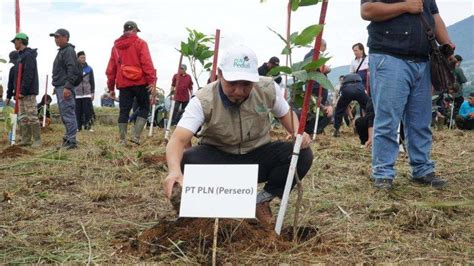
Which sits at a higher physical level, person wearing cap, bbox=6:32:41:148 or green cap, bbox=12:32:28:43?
green cap, bbox=12:32:28:43

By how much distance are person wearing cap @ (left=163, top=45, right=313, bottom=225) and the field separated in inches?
9.5

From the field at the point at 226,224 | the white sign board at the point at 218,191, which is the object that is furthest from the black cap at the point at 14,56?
the white sign board at the point at 218,191

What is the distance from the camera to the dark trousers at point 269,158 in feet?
8.57

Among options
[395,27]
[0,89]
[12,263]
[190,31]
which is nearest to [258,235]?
[12,263]

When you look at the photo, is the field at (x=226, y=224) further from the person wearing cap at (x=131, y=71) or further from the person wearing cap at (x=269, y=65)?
the person wearing cap at (x=269, y=65)

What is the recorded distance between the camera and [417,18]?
3229 mm

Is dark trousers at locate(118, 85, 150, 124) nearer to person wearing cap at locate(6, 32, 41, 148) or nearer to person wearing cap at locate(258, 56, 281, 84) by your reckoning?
person wearing cap at locate(6, 32, 41, 148)

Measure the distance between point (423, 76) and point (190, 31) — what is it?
2.34m

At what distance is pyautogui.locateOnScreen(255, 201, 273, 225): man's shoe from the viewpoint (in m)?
2.47

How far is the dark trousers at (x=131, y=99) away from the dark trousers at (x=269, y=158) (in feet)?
12.0

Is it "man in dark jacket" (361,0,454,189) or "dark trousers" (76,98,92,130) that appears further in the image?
"dark trousers" (76,98,92,130)

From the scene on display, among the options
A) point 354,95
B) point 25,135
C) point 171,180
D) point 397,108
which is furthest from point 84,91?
point 171,180

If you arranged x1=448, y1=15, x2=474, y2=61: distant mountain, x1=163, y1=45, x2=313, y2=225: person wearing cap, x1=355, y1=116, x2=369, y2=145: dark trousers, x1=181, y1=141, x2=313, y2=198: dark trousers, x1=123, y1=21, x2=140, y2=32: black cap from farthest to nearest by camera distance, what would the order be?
x1=448, y1=15, x2=474, y2=61: distant mountain
x1=123, y1=21, x2=140, y2=32: black cap
x1=355, y1=116, x2=369, y2=145: dark trousers
x1=181, y1=141, x2=313, y2=198: dark trousers
x1=163, y1=45, x2=313, y2=225: person wearing cap

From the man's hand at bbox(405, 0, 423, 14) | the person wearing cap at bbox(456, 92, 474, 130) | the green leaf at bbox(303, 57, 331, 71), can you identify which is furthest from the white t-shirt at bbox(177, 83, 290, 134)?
the person wearing cap at bbox(456, 92, 474, 130)
